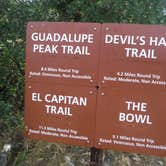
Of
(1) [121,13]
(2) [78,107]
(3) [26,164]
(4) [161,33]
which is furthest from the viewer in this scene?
(1) [121,13]

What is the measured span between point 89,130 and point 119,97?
41 cm

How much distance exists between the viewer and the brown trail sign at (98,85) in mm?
4023

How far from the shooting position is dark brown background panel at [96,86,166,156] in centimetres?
403

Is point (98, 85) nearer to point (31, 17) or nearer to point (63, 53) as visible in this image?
point (63, 53)

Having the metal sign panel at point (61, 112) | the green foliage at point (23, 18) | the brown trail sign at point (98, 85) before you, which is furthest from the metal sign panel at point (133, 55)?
the green foliage at point (23, 18)

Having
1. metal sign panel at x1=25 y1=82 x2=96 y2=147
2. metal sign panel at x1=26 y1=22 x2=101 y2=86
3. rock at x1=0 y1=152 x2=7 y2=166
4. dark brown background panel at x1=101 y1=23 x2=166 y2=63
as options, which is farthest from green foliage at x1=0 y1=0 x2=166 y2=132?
dark brown background panel at x1=101 y1=23 x2=166 y2=63

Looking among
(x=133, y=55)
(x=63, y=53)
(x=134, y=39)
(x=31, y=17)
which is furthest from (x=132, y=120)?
(x=31, y=17)

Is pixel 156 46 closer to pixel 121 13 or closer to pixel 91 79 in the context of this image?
pixel 91 79

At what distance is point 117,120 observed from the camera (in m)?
4.13

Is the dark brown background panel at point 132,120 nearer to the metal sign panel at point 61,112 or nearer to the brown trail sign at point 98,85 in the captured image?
the brown trail sign at point 98,85

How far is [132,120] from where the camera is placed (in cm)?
408

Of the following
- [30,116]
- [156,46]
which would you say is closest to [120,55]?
[156,46]

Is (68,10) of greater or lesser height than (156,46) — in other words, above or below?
above

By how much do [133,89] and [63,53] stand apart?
0.71 meters
